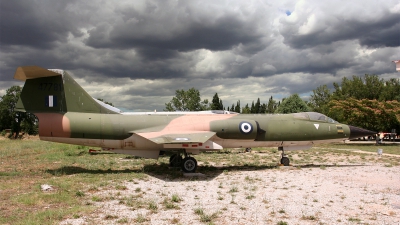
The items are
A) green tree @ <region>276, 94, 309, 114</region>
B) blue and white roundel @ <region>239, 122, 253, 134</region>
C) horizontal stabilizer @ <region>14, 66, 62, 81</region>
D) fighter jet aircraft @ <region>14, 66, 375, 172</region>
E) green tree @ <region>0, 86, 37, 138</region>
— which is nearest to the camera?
horizontal stabilizer @ <region>14, 66, 62, 81</region>

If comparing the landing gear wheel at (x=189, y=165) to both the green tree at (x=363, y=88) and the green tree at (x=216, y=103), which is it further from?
the green tree at (x=216, y=103)

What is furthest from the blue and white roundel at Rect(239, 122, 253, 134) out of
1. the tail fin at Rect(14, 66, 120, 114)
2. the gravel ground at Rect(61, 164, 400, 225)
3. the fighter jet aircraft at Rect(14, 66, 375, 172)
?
the tail fin at Rect(14, 66, 120, 114)

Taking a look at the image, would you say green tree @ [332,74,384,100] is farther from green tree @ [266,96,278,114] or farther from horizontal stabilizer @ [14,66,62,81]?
horizontal stabilizer @ [14,66,62,81]

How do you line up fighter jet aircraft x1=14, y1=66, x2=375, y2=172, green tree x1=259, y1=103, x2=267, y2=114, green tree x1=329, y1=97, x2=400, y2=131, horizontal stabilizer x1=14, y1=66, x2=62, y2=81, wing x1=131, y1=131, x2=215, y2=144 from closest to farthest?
horizontal stabilizer x1=14, y1=66, x2=62, y2=81 < wing x1=131, y1=131, x2=215, y2=144 < fighter jet aircraft x1=14, y1=66, x2=375, y2=172 < green tree x1=329, y1=97, x2=400, y2=131 < green tree x1=259, y1=103, x2=267, y2=114

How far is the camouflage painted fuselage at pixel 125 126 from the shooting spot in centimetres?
1228

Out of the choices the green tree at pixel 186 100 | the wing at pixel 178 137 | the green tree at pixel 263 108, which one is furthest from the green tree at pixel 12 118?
the wing at pixel 178 137

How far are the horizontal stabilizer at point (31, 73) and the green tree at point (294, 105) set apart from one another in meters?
39.9

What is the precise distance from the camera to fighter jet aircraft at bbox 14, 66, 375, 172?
12281 millimetres

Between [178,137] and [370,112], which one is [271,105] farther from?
[178,137]

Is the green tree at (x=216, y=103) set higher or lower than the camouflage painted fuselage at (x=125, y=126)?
higher

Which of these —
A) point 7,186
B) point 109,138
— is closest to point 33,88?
point 109,138

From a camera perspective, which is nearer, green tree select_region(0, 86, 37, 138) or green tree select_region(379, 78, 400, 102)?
green tree select_region(379, 78, 400, 102)

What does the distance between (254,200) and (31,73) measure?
32.2ft

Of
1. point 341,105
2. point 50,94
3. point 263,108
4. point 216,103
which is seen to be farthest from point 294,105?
point 263,108
